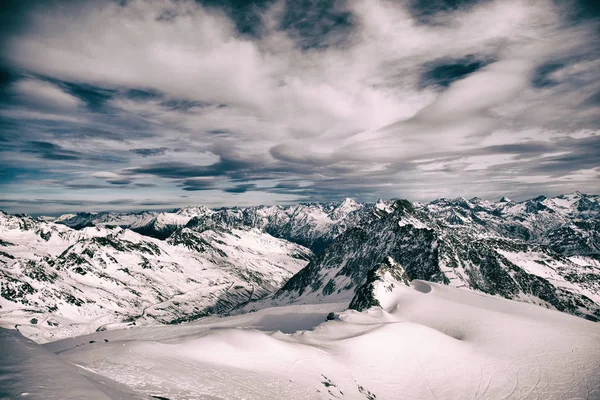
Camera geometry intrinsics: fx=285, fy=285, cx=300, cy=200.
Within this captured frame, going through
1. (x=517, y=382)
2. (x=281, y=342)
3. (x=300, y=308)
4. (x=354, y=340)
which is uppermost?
(x=281, y=342)

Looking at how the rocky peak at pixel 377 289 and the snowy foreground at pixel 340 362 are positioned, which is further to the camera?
the rocky peak at pixel 377 289

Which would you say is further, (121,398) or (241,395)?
(241,395)

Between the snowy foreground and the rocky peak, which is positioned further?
the rocky peak

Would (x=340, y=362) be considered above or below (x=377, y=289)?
above

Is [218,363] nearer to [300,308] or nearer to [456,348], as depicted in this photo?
[456,348]

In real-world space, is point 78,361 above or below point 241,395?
above

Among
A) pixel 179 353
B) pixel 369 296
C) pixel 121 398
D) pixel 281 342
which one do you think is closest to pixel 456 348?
pixel 281 342

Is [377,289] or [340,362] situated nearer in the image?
[340,362]

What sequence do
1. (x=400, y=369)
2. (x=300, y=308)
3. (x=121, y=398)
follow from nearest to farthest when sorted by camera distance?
(x=121, y=398)
(x=400, y=369)
(x=300, y=308)
